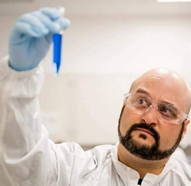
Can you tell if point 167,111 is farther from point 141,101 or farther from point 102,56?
point 102,56

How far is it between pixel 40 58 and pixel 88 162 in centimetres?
68

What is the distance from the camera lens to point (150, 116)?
143 cm

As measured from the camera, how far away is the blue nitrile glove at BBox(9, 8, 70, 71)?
3.08ft

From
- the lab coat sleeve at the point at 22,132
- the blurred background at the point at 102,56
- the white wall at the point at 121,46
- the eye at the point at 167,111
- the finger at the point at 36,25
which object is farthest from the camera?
the white wall at the point at 121,46

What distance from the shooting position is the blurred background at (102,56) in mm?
3193

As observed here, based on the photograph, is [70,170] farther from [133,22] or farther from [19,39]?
[133,22]

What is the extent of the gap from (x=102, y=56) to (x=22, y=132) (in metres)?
2.46

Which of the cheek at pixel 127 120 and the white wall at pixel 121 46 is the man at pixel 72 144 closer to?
the cheek at pixel 127 120

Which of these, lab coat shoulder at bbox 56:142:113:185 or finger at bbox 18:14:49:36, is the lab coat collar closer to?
lab coat shoulder at bbox 56:142:113:185

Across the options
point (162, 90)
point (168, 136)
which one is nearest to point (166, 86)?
point (162, 90)

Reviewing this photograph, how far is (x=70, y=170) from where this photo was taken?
1408mm

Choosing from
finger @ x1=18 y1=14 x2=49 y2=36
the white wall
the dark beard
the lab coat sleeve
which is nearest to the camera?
finger @ x1=18 y1=14 x2=49 y2=36

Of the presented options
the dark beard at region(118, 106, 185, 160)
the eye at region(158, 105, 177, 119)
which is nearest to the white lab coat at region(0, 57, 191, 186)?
the dark beard at region(118, 106, 185, 160)

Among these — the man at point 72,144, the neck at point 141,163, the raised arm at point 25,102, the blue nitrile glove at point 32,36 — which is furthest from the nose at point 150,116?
the blue nitrile glove at point 32,36
